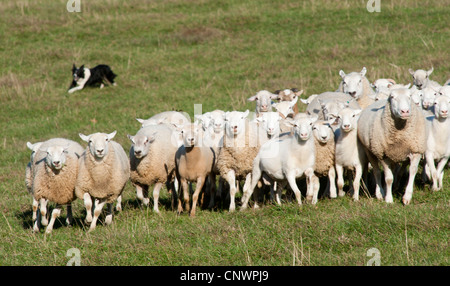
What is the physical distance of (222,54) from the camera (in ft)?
79.5

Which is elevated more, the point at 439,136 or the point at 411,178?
the point at 439,136

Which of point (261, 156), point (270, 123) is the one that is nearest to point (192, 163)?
point (261, 156)

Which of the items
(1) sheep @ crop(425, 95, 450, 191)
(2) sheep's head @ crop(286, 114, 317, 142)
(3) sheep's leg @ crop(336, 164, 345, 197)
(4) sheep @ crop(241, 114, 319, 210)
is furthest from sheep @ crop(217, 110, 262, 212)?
(1) sheep @ crop(425, 95, 450, 191)

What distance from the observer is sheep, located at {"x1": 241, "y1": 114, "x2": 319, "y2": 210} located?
30.7 feet

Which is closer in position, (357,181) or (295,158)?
(295,158)

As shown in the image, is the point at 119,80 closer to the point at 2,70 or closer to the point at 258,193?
the point at 2,70

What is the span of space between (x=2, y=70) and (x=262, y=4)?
1177cm

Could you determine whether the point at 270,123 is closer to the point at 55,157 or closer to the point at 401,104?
the point at 401,104

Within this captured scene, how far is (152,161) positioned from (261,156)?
6.72ft

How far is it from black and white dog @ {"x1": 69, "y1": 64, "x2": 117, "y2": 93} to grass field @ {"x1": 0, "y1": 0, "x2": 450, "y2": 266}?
0.41m

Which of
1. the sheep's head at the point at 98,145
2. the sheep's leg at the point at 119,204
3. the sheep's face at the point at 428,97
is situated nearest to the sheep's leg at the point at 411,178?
the sheep's face at the point at 428,97

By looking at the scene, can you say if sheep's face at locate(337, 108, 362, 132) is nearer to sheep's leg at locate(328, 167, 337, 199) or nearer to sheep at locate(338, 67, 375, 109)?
sheep's leg at locate(328, 167, 337, 199)

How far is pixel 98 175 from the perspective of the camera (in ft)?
31.0
